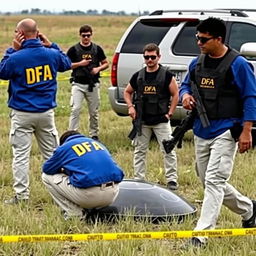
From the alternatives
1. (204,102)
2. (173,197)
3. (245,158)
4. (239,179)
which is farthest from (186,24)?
(204,102)

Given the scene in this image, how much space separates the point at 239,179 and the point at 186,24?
320 centimetres

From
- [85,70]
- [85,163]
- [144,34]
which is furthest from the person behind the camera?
[85,70]

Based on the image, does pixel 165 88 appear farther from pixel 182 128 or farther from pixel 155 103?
pixel 182 128

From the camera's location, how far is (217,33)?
5922mm

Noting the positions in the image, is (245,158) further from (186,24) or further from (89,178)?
(89,178)

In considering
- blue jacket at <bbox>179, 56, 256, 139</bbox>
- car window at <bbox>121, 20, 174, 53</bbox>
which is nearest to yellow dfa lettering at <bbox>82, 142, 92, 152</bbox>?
blue jacket at <bbox>179, 56, 256, 139</bbox>

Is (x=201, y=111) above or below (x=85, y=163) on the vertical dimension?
above

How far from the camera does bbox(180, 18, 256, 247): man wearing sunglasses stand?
19.2 ft

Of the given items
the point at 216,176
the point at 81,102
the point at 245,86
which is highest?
the point at 245,86

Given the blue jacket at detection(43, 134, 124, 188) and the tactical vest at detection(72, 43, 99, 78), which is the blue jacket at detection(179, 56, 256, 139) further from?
the tactical vest at detection(72, 43, 99, 78)

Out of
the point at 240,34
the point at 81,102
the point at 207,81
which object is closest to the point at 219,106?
A: the point at 207,81

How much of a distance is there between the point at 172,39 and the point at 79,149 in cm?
480

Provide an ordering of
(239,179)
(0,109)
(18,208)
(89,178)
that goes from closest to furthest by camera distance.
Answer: (89,178)
(18,208)
(239,179)
(0,109)

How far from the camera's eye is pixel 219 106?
236 inches
